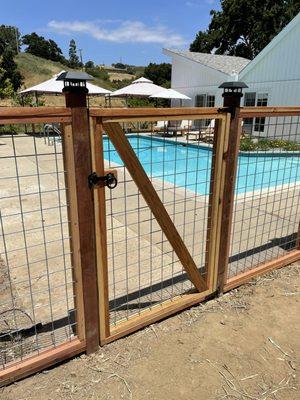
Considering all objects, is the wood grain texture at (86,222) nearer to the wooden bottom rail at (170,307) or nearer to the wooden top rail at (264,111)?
the wooden bottom rail at (170,307)

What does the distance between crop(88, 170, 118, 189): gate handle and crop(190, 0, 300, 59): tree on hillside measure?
40.3 m

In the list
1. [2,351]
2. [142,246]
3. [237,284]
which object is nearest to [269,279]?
[237,284]

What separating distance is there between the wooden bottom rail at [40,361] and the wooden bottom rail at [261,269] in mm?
1535

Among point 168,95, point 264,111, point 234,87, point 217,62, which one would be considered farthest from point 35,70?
point 234,87

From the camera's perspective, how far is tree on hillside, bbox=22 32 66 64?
70.2 meters

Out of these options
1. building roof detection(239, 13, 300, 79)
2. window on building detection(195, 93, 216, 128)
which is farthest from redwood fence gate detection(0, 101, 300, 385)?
window on building detection(195, 93, 216, 128)

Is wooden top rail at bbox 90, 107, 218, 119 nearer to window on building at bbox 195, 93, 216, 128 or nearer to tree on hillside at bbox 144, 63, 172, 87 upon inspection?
window on building at bbox 195, 93, 216, 128

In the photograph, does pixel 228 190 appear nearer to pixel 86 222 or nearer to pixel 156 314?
pixel 156 314

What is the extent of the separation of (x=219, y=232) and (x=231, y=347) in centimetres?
93

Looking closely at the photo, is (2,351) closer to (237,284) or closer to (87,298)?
(87,298)

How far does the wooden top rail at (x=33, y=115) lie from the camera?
170cm

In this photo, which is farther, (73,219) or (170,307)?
(170,307)

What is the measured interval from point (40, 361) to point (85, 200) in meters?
1.12

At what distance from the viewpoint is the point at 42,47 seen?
70562 mm
